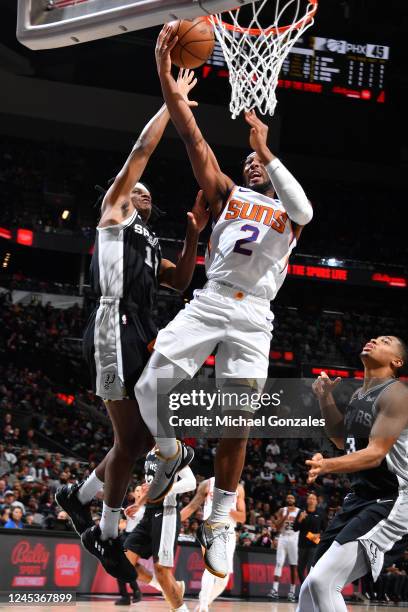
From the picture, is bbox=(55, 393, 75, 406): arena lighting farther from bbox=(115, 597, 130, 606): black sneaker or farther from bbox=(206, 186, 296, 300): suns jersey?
bbox=(206, 186, 296, 300): suns jersey

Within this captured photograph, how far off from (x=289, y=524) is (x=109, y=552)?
402 inches

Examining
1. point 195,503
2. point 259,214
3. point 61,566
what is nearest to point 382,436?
point 259,214

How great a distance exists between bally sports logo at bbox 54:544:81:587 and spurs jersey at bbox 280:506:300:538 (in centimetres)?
385

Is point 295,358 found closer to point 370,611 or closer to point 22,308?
point 22,308

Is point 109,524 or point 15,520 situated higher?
point 109,524

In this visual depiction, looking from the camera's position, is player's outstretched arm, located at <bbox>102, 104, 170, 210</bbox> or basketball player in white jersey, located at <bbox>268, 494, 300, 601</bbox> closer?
player's outstretched arm, located at <bbox>102, 104, 170, 210</bbox>

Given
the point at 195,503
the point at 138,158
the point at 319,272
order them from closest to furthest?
the point at 138,158 → the point at 195,503 → the point at 319,272

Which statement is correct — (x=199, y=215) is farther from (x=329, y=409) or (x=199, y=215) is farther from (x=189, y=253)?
(x=329, y=409)

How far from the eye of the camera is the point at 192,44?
16.2 feet

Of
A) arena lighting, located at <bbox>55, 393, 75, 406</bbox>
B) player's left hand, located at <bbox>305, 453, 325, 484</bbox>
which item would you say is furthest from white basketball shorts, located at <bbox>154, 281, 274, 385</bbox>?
arena lighting, located at <bbox>55, 393, 75, 406</bbox>

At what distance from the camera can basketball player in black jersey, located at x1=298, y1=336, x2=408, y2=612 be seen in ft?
16.7

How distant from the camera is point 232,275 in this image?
4.80 m

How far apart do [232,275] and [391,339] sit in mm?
1474

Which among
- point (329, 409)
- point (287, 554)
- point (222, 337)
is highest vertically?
point (222, 337)
